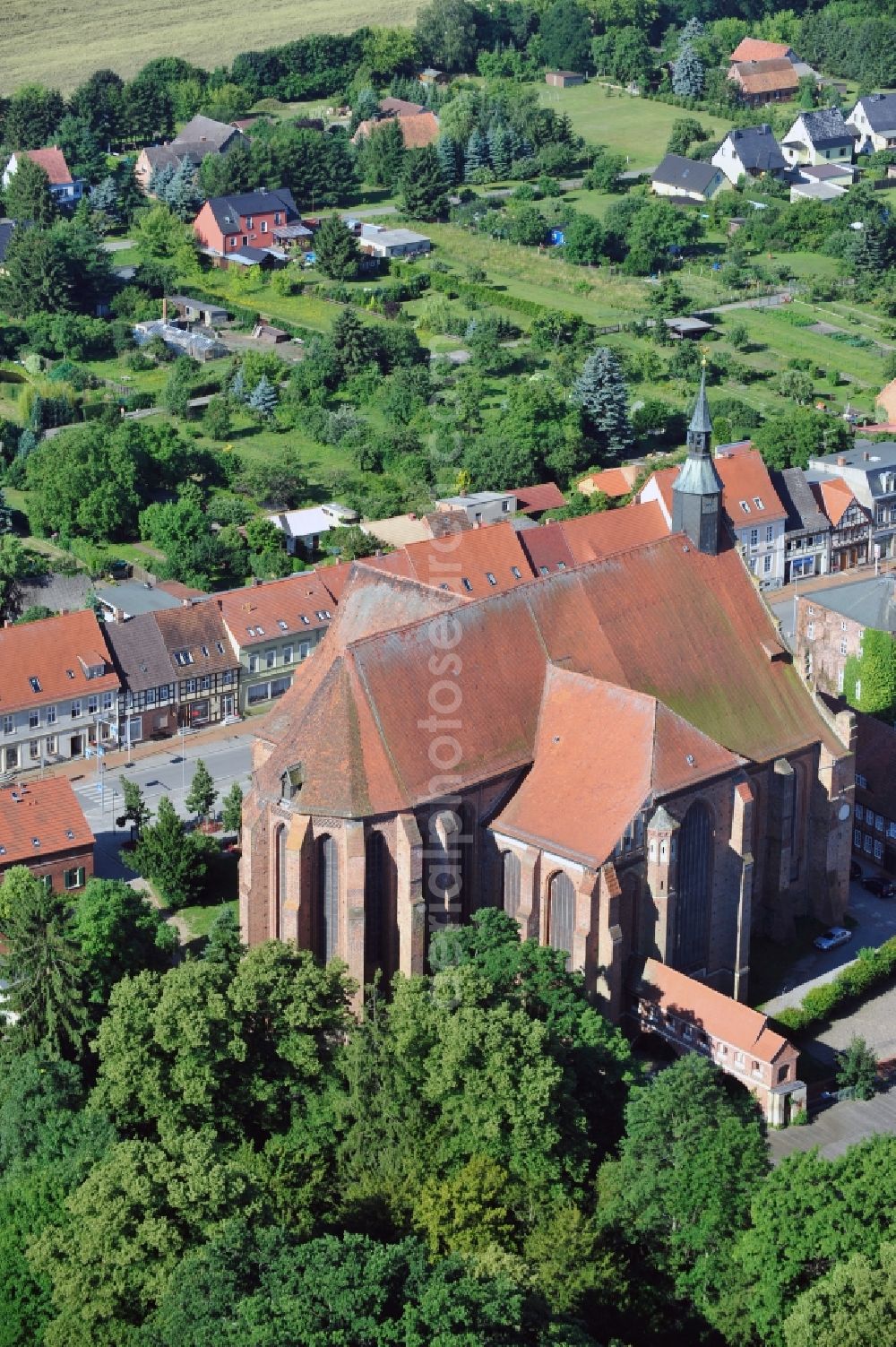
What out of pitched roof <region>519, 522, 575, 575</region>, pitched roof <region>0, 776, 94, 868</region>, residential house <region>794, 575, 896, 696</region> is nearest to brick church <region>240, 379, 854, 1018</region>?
pitched roof <region>0, 776, 94, 868</region>

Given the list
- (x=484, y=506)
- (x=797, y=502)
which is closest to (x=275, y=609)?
(x=484, y=506)

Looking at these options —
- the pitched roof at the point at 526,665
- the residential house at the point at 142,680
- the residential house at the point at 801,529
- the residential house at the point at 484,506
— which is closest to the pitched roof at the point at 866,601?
the residential house at the point at 801,529

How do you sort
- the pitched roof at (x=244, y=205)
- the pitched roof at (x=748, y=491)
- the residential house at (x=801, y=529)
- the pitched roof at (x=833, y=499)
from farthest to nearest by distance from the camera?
the pitched roof at (x=244, y=205)
the pitched roof at (x=833, y=499)
the residential house at (x=801, y=529)
the pitched roof at (x=748, y=491)

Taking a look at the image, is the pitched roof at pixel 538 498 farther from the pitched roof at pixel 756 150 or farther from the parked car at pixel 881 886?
the pitched roof at pixel 756 150

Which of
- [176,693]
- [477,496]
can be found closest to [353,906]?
[176,693]

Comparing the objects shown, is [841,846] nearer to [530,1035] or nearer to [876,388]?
[530,1035]

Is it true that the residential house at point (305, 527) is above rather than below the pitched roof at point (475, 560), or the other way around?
below

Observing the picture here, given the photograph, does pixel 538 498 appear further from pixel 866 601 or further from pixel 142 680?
pixel 142 680
